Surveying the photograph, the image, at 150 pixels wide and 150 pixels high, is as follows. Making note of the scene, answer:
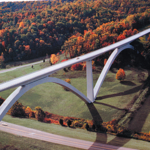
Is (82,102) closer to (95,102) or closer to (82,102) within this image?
(82,102)

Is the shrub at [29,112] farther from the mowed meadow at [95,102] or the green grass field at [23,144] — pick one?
the green grass field at [23,144]

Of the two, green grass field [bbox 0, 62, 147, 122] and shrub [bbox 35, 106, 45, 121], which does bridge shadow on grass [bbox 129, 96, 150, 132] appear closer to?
green grass field [bbox 0, 62, 147, 122]

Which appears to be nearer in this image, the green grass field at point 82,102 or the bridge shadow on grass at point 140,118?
the bridge shadow on grass at point 140,118

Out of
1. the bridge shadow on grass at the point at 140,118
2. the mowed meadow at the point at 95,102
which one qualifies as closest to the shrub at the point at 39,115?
the mowed meadow at the point at 95,102

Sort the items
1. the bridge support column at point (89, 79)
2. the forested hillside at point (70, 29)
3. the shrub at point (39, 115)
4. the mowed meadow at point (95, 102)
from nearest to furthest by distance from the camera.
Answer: the shrub at point (39, 115)
the bridge support column at point (89, 79)
the mowed meadow at point (95, 102)
the forested hillside at point (70, 29)

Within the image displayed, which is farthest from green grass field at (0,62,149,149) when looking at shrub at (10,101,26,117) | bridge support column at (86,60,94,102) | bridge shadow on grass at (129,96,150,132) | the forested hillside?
the forested hillside

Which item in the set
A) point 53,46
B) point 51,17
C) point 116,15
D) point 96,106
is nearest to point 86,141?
point 96,106
